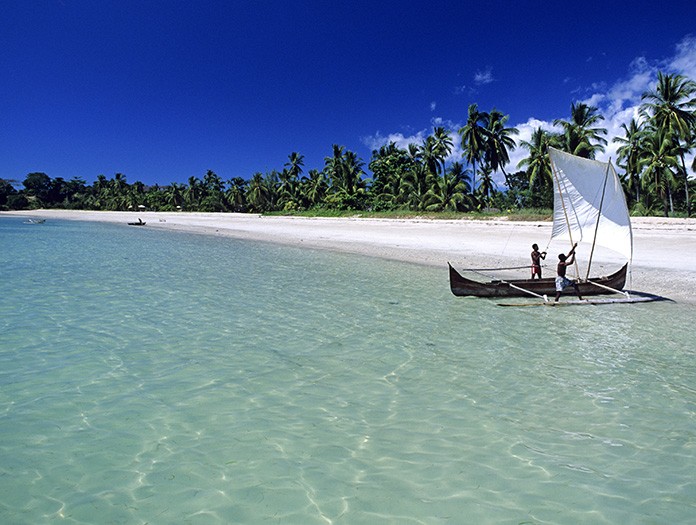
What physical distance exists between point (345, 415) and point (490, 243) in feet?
70.4

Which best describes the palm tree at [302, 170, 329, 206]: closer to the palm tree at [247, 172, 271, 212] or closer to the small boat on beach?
the palm tree at [247, 172, 271, 212]

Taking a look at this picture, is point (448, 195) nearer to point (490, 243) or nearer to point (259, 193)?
point (490, 243)

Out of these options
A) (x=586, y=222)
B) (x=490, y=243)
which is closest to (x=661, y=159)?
(x=490, y=243)

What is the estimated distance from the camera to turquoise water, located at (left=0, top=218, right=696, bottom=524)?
423 cm

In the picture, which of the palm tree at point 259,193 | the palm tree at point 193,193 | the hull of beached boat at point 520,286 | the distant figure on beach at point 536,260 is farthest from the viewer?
the palm tree at point 193,193

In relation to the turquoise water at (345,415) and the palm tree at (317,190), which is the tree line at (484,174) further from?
the turquoise water at (345,415)

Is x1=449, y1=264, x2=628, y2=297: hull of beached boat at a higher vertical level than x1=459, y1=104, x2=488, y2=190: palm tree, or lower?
lower

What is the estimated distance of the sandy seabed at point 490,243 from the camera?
15797 mm

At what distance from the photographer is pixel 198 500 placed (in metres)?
4.22

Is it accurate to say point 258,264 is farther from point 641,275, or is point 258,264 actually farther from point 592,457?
point 592,457

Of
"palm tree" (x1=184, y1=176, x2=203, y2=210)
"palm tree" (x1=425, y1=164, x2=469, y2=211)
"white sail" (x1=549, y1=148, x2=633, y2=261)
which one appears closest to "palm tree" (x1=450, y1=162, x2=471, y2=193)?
"palm tree" (x1=425, y1=164, x2=469, y2=211)

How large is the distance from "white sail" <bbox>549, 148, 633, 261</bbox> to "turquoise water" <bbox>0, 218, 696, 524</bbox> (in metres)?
2.29

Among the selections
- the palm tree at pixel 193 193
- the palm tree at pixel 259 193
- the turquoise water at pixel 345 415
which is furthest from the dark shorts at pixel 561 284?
the palm tree at pixel 193 193

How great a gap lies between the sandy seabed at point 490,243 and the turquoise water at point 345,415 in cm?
473
